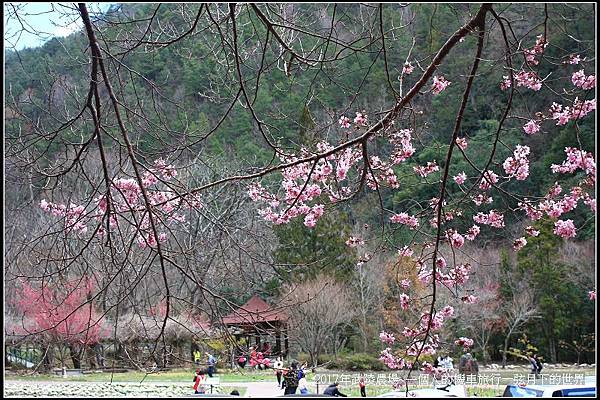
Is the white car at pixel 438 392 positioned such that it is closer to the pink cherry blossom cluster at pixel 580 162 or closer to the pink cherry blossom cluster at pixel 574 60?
the pink cherry blossom cluster at pixel 580 162

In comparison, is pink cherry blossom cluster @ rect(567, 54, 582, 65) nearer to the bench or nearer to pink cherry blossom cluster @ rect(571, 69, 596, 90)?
pink cherry blossom cluster @ rect(571, 69, 596, 90)

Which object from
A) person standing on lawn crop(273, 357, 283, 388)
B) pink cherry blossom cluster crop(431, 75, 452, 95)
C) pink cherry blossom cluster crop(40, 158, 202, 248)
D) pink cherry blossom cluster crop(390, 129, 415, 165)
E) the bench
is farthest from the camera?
the bench

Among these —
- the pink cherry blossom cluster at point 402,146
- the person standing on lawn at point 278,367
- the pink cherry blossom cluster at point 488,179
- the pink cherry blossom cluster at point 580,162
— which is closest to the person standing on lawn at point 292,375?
the person standing on lawn at point 278,367

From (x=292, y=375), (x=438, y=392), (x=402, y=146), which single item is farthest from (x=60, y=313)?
(x=292, y=375)

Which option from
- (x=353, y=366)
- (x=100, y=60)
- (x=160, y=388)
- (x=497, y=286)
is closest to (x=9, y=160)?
(x=100, y=60)

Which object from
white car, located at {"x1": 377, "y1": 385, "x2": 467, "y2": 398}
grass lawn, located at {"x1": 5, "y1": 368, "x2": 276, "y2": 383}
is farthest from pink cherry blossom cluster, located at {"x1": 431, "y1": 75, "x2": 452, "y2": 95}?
grass lawn, located at {"x1": 5, "y1": 368, "x2": 276, "y2": 383}

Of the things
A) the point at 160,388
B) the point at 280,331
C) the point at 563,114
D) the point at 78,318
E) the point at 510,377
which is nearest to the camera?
the point at 280,331

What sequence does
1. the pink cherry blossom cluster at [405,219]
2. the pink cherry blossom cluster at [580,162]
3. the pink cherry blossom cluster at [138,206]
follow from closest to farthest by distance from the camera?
1. the pink cherry blossom cluster at [138,206]
2. the pink cherry blossom cluster at [580,162]
3. the pink cherry blossom cluster at [405,219]

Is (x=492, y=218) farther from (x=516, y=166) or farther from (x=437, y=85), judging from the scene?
(x=437, y=85)

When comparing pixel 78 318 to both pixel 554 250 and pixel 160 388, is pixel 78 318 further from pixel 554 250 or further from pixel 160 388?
pixel 554 250

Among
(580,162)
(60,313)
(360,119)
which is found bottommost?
(60,313)

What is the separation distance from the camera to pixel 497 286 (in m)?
13.0

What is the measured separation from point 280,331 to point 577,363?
38.2 ft

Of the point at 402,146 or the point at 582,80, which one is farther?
the point at 402,146
